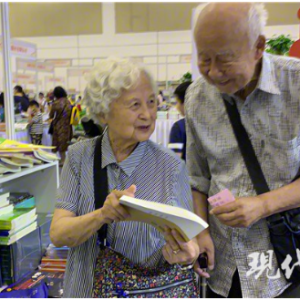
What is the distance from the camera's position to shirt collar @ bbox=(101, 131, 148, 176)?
3.75 ft

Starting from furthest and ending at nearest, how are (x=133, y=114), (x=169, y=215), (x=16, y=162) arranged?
(x=16, y=162), (x=133, y=114), (x=169, y=215)

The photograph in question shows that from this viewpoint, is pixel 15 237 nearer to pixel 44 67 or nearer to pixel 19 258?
pixel 19 258

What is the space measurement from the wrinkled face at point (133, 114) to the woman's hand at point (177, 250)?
1.14 feet

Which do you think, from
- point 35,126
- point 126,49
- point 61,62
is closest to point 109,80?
point 35,126

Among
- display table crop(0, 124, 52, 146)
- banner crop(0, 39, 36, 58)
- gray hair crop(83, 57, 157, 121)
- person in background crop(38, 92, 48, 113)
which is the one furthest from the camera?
person in background crop(38, 92, 48, 113)

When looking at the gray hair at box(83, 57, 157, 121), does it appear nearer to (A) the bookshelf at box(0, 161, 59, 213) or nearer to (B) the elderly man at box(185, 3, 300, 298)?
(B) the elderly man at box(185, 3, 300, 298)

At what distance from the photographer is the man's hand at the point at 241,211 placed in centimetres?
98

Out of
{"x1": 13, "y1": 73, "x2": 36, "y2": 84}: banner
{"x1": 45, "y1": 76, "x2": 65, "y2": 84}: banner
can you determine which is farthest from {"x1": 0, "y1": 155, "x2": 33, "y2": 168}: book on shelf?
{"x1": 45, "y1": 76, "x2": 65, "y2": 84}: banner

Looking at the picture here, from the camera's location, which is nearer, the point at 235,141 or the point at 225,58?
the point at 225,58

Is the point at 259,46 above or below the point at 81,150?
above

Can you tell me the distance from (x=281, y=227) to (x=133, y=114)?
0.58m

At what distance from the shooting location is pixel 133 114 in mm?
1139

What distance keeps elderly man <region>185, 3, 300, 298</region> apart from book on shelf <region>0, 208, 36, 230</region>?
1.09m

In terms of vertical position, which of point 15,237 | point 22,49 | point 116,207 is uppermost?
point 22,49
